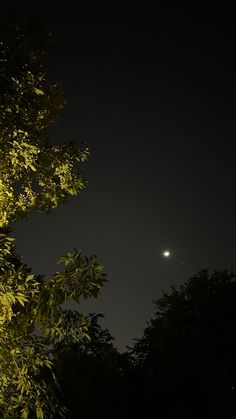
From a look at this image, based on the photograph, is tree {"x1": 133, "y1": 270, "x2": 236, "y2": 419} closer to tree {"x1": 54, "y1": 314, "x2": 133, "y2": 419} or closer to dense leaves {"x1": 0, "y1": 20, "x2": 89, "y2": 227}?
tree {"x1": 54, "y1": 314, "x2": 133, "y2": 419}

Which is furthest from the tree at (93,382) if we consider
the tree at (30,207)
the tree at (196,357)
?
the tree at (30,207)

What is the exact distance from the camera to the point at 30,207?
7.29m

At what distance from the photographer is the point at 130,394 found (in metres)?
21.4

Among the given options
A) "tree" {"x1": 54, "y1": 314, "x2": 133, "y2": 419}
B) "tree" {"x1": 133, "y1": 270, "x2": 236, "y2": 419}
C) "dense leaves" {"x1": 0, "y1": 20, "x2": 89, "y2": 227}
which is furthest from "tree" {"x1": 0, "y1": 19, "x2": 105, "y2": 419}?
"tree" {"x1": 133, "y1": 270, "x2": 236, "y2": 419}

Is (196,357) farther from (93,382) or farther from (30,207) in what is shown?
(30,207)

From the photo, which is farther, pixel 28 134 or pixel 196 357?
pixel 196 357

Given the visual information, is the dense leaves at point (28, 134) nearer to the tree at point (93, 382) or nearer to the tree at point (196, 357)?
the tree at point (93, 382)

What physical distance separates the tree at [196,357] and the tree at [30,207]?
15.8 m

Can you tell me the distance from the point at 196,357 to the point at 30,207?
16.6 metres

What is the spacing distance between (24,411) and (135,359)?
64.8 ft

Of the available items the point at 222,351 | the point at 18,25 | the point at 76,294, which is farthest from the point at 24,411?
the point at 222,351

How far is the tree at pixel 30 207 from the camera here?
5852 mm

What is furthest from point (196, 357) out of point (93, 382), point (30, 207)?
point (30, 207)

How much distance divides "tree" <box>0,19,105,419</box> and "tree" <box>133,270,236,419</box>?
1579 centimetres
